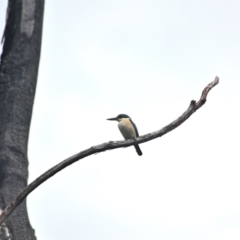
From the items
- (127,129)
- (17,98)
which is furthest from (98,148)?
(127,129)

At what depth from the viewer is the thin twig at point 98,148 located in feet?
20.4

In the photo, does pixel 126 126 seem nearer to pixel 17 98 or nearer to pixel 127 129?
pixel 127 129

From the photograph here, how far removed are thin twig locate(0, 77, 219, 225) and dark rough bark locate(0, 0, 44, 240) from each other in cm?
17

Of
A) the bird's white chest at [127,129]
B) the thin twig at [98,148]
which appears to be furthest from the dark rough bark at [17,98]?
the bird's white chest at [127,129]

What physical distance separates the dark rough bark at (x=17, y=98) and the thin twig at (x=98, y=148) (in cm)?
17

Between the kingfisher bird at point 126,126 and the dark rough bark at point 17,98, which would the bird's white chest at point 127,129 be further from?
the dark rough bark at point 17,98

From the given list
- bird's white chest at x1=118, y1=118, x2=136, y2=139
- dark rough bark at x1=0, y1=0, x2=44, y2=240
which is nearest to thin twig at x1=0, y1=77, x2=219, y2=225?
dark rough bark at x1=0, y1=0, x2=44, y2=240

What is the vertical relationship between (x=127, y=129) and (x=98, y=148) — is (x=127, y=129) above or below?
above

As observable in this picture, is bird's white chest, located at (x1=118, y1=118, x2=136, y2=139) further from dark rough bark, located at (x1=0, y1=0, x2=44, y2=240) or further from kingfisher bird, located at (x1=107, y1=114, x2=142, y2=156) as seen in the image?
dark rough bark, located at (x1=0, y1=0, x2=44, y2=240)

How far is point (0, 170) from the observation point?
6.48 m

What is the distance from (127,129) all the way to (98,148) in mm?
4335

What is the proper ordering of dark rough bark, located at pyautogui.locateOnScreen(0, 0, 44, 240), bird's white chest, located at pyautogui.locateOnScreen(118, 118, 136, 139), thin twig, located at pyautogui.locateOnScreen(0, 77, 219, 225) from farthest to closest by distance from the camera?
bird's white chest, located at pyautogui.locateOnScreen(118, 118, 136, 139) < dark rough bark, located at pyautogui.locateOnScreen(0, 0, 44, 240) < thin twig, located at pyautogui.locateOnScreen(0, 77, 219, 225)

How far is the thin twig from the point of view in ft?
20.4

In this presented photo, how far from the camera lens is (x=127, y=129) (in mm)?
10891
